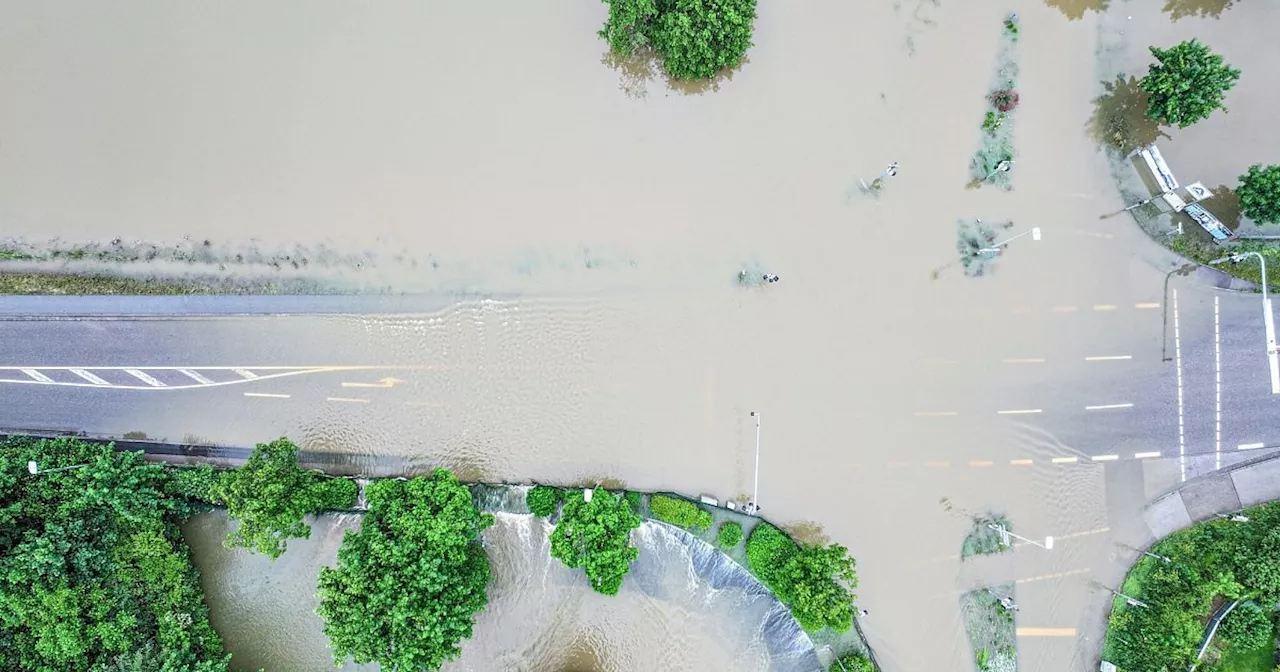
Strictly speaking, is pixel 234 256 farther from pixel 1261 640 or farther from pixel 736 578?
pixel 1261 640

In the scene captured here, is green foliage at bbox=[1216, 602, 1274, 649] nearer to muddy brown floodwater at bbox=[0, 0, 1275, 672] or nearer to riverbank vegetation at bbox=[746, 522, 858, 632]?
muddy brown floodwater at bbox=[0, 0, 1275, 672]

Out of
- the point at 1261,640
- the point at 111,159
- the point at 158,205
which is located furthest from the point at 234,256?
the point at 1261,640

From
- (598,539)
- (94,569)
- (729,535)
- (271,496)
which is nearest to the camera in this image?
(271,496)

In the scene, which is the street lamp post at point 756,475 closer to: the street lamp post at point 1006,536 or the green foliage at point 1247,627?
the street lamp post at point 1006,536

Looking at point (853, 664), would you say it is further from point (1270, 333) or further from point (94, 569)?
point (94, 569)

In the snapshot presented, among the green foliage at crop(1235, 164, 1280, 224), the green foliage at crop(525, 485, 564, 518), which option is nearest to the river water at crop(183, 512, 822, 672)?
→ the green foliage at crop(525, 485, 564, 518)

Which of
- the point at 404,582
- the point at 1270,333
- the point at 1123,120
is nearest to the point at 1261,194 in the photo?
the point at 1123,120
